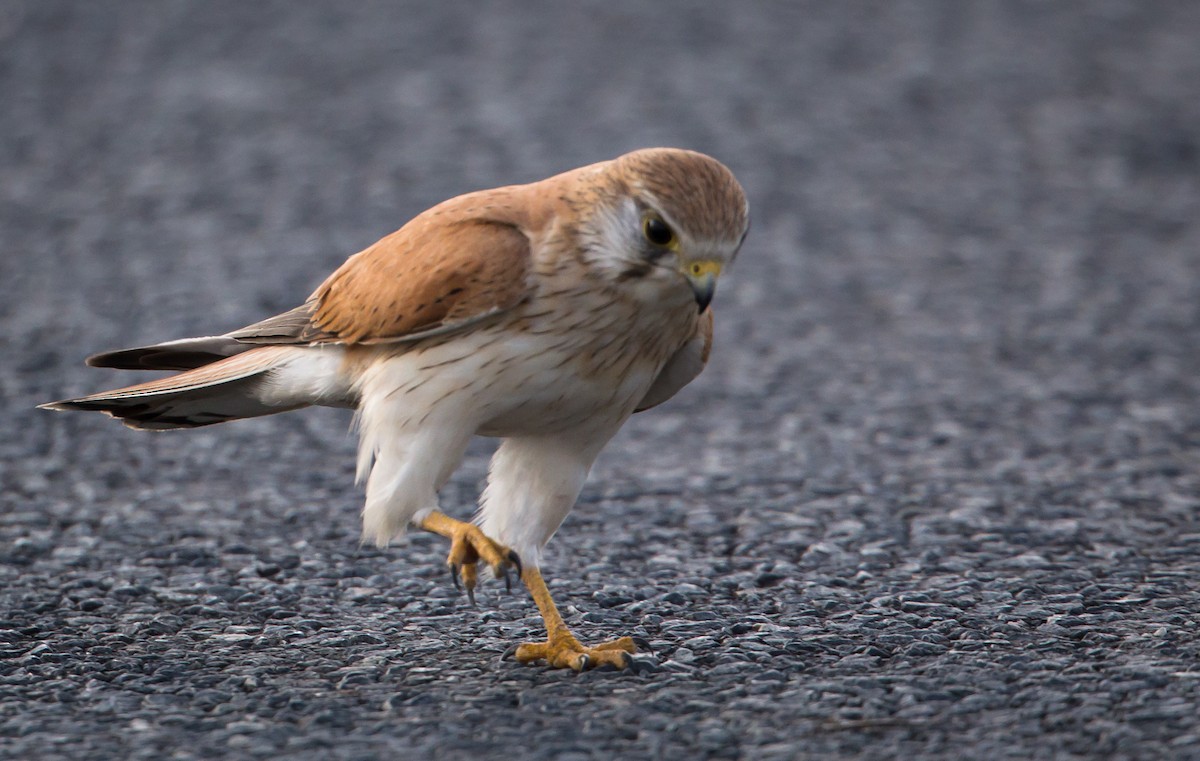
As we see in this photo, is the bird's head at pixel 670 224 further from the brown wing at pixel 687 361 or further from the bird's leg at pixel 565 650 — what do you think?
the bird's leg at pixel 565 650

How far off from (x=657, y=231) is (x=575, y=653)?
1.29m

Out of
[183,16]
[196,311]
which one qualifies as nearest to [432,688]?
[196,311]

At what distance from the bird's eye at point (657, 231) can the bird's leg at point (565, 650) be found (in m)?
1.16

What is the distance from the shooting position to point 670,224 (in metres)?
4.04

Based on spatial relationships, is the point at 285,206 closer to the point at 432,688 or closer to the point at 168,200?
the point at 168,200

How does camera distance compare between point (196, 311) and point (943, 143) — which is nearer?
point (196, 311)

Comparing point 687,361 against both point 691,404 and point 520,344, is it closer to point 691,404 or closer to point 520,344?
point 520,344

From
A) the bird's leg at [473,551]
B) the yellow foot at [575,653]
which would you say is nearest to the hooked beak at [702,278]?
the bird's leg at [473,551]

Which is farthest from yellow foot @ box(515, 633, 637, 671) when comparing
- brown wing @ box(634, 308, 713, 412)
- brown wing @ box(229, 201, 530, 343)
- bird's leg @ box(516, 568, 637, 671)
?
brown wing @ box(229, 201, 530, 343)

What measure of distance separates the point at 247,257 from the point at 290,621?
5.13 meters

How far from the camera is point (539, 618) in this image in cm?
508

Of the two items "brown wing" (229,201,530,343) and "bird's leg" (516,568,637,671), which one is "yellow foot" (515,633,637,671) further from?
"brown wing" (229,201,530,343)

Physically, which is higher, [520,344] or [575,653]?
[520,344]

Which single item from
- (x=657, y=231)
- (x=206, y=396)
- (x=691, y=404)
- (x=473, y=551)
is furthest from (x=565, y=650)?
(x=691, y=404)
